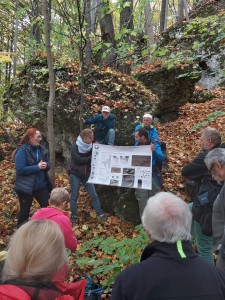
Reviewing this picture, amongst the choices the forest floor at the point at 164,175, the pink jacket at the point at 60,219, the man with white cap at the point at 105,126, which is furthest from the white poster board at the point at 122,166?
the pink jacket at the point at 60,219

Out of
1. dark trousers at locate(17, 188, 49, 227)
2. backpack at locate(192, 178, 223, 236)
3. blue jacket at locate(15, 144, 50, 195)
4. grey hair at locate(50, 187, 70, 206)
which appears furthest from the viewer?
dark trousers at locate(17, 188, 49, 227)

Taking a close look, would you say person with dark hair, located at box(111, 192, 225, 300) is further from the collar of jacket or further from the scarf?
the scarf

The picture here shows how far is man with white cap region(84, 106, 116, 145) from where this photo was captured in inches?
258

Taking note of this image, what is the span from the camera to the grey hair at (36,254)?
170 centimetres

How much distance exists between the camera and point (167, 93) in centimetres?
1076

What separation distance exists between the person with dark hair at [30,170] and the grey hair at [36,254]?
3304 millimetres

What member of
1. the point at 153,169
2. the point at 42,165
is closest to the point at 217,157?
the point at 153,169

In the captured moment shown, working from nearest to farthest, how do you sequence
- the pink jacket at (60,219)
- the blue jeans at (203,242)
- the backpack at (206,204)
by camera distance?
the pink jacket at (60,219), the backpack at (206,204), the blue jeans at (203,242)

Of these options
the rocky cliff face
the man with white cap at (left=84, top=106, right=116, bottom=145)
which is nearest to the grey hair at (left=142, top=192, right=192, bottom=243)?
the rocky cliff face

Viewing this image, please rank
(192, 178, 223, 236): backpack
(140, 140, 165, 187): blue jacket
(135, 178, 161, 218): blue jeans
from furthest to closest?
(135, 178, 161, 218): blue jeans < (140, 140, 165, 187): blue jacket < (192, 178, 223, 236): backpack

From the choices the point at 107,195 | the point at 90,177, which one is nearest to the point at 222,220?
the point at 90,177

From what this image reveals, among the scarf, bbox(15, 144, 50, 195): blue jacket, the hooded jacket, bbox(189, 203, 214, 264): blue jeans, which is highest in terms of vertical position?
the scarf

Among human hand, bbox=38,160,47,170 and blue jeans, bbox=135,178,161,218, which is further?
blue jeans, bbox=135,178,161,218

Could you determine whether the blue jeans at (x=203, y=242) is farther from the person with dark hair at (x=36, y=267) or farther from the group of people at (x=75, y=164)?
the person with dark hair at (x=36, y=267)
